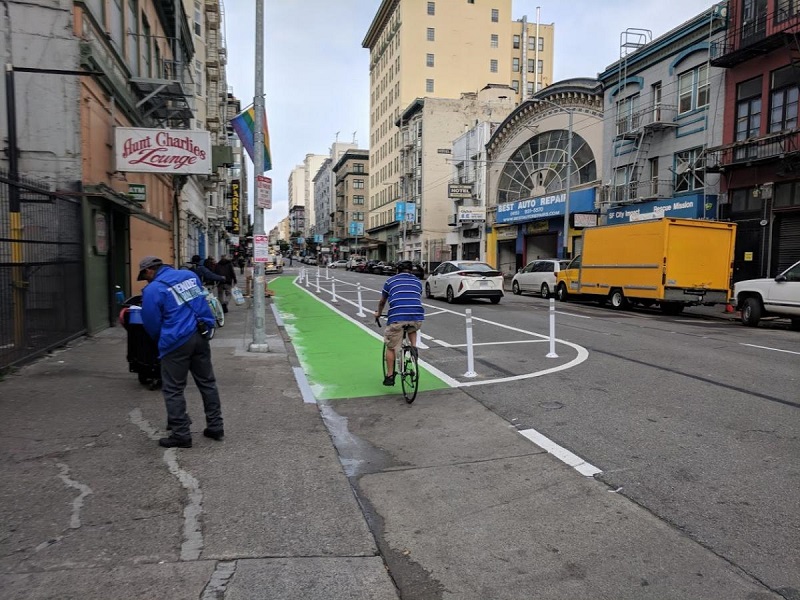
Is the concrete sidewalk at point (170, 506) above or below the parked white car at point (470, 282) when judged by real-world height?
below

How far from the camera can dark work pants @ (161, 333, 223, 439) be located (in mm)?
5090

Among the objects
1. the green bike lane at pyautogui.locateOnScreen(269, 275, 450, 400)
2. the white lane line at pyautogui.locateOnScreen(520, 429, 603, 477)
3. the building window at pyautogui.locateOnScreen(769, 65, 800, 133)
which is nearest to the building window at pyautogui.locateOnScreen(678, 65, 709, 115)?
the building window at pyautogui.locateOnScreen(769, 65, 800, 133)

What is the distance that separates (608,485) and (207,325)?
3.59 meters

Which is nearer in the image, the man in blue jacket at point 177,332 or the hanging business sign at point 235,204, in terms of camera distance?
the man in blue jacket at point 177,332

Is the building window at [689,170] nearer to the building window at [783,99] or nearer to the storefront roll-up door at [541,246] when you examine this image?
the building window at [783,99]

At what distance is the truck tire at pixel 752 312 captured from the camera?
15430 millimetres

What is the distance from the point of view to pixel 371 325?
14.5 metres

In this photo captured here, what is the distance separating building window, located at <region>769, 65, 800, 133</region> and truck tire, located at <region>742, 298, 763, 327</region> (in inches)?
326

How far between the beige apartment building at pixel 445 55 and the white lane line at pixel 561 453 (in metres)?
58.7

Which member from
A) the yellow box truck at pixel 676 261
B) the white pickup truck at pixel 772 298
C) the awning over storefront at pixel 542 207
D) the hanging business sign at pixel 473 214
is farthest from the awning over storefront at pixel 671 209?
the hanging business sign at pixel 473 214

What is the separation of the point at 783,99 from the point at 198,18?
103 ft

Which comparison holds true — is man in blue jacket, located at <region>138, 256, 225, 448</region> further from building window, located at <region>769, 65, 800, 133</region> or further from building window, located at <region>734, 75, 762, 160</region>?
building window, located at <region>734, 75, 762, 160</region>

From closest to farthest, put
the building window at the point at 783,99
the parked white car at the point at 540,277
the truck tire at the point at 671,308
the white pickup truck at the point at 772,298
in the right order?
the white pickup truck at the point at 772,298, the truck tire at the point at 671,308, the building window at the point at 783,99, the parked white car at the point at 540,277

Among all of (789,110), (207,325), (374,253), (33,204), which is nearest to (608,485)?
(207,325)
